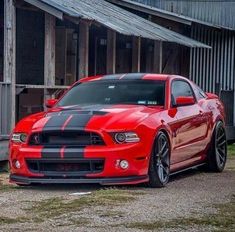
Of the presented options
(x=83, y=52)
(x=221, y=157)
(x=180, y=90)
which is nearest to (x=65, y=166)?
(x=180, y=90)

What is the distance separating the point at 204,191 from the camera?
30.8ft

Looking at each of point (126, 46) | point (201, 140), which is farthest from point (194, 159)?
point (126, 46)

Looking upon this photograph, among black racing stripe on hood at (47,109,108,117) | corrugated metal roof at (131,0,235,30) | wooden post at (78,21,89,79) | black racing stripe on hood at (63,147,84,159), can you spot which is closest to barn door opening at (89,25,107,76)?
wooden post at (78,21,89,79)

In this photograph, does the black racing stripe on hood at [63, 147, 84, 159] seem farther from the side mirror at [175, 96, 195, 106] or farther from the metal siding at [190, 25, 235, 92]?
the metal siding at [190, 25, 235, 92]

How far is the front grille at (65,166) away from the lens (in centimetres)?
938

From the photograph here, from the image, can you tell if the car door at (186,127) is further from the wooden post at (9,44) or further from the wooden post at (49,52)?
the wooden post at (49,52)

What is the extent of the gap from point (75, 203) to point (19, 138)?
1.84 meters

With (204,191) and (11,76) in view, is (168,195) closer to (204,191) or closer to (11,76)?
(204,191)

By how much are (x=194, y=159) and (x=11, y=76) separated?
3782mm

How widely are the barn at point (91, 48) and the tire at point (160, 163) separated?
147 inches

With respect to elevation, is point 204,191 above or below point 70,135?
below

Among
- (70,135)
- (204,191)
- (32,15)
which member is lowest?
(204,191)

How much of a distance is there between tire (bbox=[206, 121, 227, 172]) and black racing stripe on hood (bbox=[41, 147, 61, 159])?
3183mm

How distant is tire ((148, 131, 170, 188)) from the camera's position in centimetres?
966
